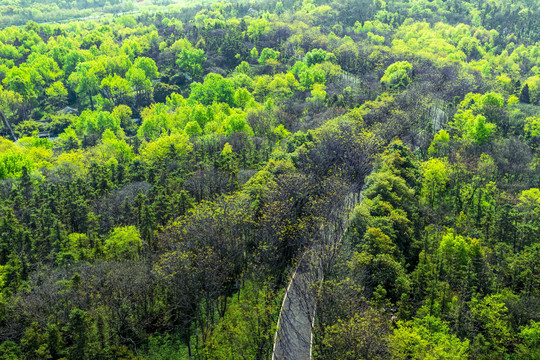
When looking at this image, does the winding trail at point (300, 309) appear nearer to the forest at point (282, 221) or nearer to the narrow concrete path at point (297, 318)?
the narrow concrete path at point (297, 318)

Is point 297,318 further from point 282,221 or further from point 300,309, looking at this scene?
point 282,221

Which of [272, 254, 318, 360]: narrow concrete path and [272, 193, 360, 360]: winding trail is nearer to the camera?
[272, 254, 318, 360]: narrow concrete path

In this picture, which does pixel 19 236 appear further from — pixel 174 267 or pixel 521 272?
pixel 521 272

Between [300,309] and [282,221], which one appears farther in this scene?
[282,221]

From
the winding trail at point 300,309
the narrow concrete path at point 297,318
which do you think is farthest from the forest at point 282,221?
the narrow concrete path at point 297,318

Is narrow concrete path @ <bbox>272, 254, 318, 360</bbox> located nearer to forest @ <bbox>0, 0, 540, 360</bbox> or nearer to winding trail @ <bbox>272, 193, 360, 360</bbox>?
winding trail @ <bbox>272, 193, 360, 360</bbox>

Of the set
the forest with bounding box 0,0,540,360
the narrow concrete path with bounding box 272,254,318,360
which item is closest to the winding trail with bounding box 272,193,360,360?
the narrow concrete path with bounding box 272,254,318,360

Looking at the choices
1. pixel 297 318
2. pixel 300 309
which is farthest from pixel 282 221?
pixel 297 318

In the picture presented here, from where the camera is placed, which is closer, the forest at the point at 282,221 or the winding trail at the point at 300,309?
the forest at the point at 282,221

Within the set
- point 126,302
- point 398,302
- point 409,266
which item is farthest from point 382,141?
point 126,302
